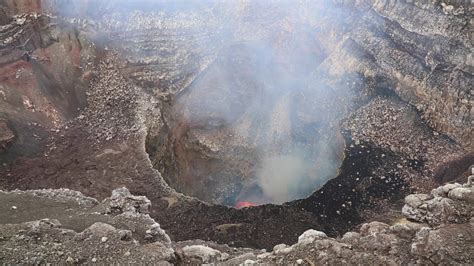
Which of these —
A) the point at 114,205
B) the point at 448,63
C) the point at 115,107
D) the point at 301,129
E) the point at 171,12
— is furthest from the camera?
the point at 301,129

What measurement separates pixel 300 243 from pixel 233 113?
1858 cm

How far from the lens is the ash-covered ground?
65.4ft

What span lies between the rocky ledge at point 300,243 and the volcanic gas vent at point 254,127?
13.3 metres

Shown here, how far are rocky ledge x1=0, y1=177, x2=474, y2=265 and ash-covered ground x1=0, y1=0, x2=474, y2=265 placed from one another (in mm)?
613

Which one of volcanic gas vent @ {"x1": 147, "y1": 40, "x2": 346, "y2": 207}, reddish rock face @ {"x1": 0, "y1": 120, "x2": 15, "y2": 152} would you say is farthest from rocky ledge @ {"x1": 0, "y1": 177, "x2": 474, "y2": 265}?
volcanic gas vent @ {"x1": 147, "y1": 40, "x2": 346, "y2": 207}

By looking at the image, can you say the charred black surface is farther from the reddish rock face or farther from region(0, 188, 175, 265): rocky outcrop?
the reddish rock face

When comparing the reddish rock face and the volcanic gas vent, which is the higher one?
the volcanic gas vent

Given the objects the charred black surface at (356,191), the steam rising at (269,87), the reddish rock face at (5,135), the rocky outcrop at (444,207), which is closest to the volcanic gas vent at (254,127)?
the steam rising at (269,87)

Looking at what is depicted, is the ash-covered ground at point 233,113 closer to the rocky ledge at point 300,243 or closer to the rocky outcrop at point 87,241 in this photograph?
the rocky outcrop at point 87,241

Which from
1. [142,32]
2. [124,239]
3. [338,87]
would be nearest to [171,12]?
[142,32]

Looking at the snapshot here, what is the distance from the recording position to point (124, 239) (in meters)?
12.5

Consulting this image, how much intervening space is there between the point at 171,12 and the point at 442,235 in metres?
19.8

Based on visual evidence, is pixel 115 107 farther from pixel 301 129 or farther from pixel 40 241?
pixel 40 241

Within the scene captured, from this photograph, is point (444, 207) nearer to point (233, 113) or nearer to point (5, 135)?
point (233, 113)
